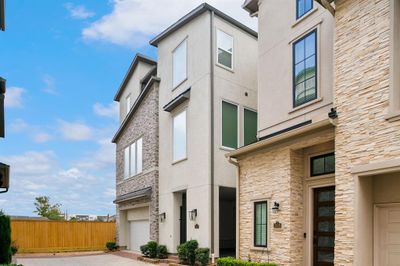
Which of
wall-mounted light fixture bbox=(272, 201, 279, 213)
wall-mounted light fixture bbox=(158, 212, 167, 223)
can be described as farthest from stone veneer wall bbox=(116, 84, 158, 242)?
wall-mounted light fixture bbox=(272, 201, 279, 213)

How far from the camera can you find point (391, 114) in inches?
292

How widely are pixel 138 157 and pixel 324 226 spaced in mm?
14299

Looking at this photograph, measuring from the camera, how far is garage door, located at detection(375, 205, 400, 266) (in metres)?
7.82

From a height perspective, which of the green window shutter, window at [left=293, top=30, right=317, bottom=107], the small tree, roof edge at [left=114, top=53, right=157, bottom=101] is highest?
roof edge at [left=114, top=53, right=157, bottom=101]

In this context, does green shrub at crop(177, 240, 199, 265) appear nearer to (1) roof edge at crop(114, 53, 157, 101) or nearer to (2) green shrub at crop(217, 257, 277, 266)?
(2) green shrub at crop(217, 257, 277, 266)

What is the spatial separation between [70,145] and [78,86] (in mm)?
4250

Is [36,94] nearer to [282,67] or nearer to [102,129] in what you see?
[102,129]

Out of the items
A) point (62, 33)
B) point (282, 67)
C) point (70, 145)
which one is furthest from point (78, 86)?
point (282, 67)

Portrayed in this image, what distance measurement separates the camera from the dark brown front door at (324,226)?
10.2m

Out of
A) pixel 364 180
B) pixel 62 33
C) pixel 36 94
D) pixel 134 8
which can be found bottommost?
pixel 364 180

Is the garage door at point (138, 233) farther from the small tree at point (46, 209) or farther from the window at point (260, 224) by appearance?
the small tree at point (46, 209)

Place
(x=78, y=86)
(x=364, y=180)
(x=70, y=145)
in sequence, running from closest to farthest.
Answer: (x=364, y=180), (x=78, y=86), (x=70, y=145)

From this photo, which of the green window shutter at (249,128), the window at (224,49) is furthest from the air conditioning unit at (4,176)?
the green window shutter at (249,128)

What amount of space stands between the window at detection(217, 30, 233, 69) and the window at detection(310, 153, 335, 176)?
698cm
